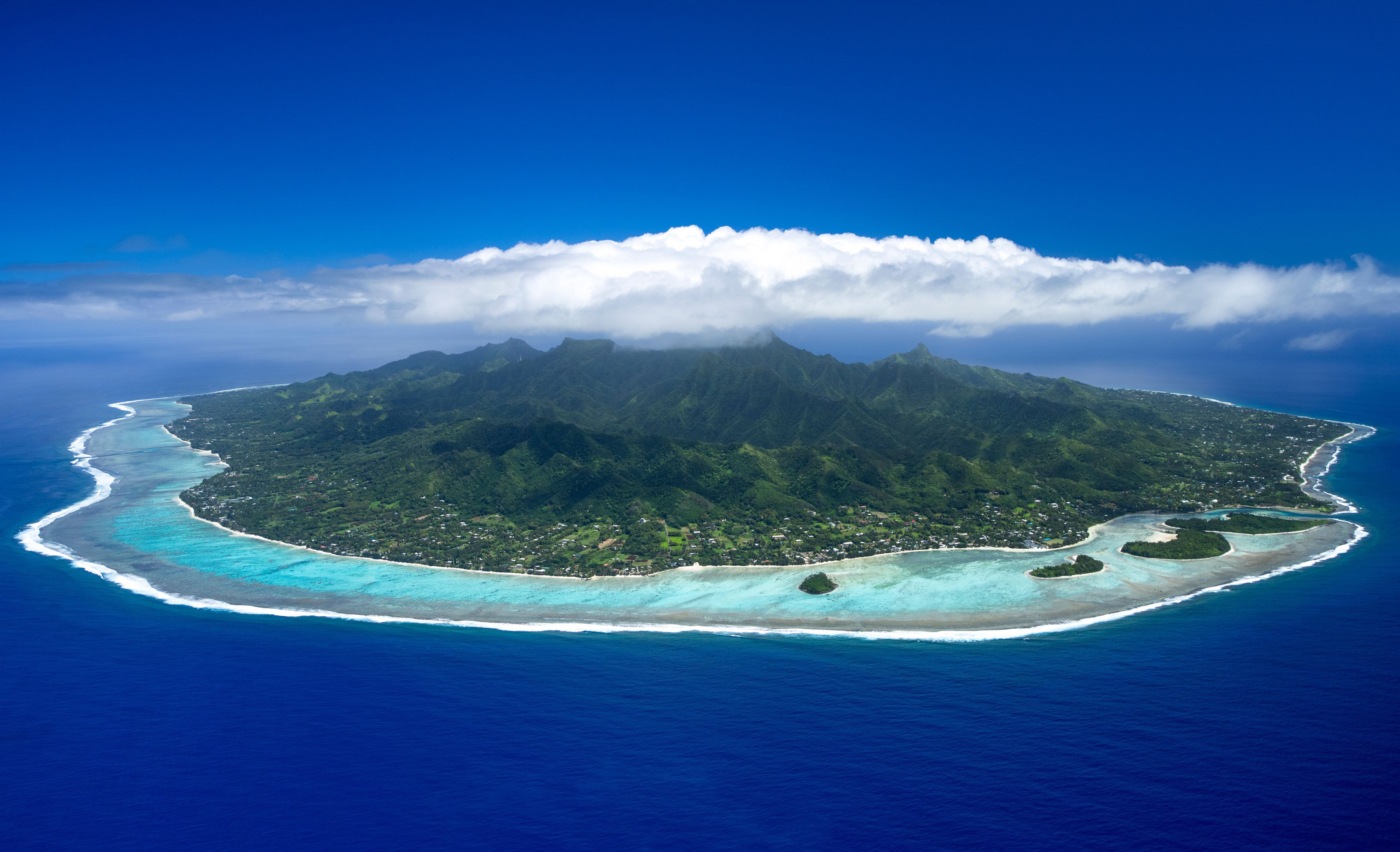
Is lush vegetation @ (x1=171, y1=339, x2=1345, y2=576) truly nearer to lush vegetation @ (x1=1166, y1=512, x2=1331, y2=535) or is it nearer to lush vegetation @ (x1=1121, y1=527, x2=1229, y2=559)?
lush vegetation @ (x1=1166, y1=512, x2=1331, y2=535)

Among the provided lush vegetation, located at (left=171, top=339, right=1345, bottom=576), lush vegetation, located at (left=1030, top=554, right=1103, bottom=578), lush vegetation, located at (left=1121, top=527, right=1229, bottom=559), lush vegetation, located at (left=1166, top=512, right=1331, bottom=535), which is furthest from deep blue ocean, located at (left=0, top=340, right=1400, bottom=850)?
lush vegetation, located at (left=171, top=339, right=1345, bottom=576)

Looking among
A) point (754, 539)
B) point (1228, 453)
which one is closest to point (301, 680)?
point (754, 539)

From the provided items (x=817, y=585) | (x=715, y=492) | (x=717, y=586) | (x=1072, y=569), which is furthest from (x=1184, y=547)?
(x=715, y=492)

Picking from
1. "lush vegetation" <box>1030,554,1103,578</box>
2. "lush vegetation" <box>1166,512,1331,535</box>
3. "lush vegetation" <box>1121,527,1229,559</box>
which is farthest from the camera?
"lush vegetation" <box>1166,512,1331,535</box>

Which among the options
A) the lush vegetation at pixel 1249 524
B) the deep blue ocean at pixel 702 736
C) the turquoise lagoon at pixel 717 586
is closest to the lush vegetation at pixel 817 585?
the turquoise lagoon at pixel 717 586

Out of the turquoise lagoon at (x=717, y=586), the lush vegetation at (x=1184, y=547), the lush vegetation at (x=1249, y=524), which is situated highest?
the lush vegetation at (x=1249, y=524)

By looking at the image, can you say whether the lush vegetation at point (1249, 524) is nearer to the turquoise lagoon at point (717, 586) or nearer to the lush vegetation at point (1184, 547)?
the turquoise lagoon at point (717, 586)
